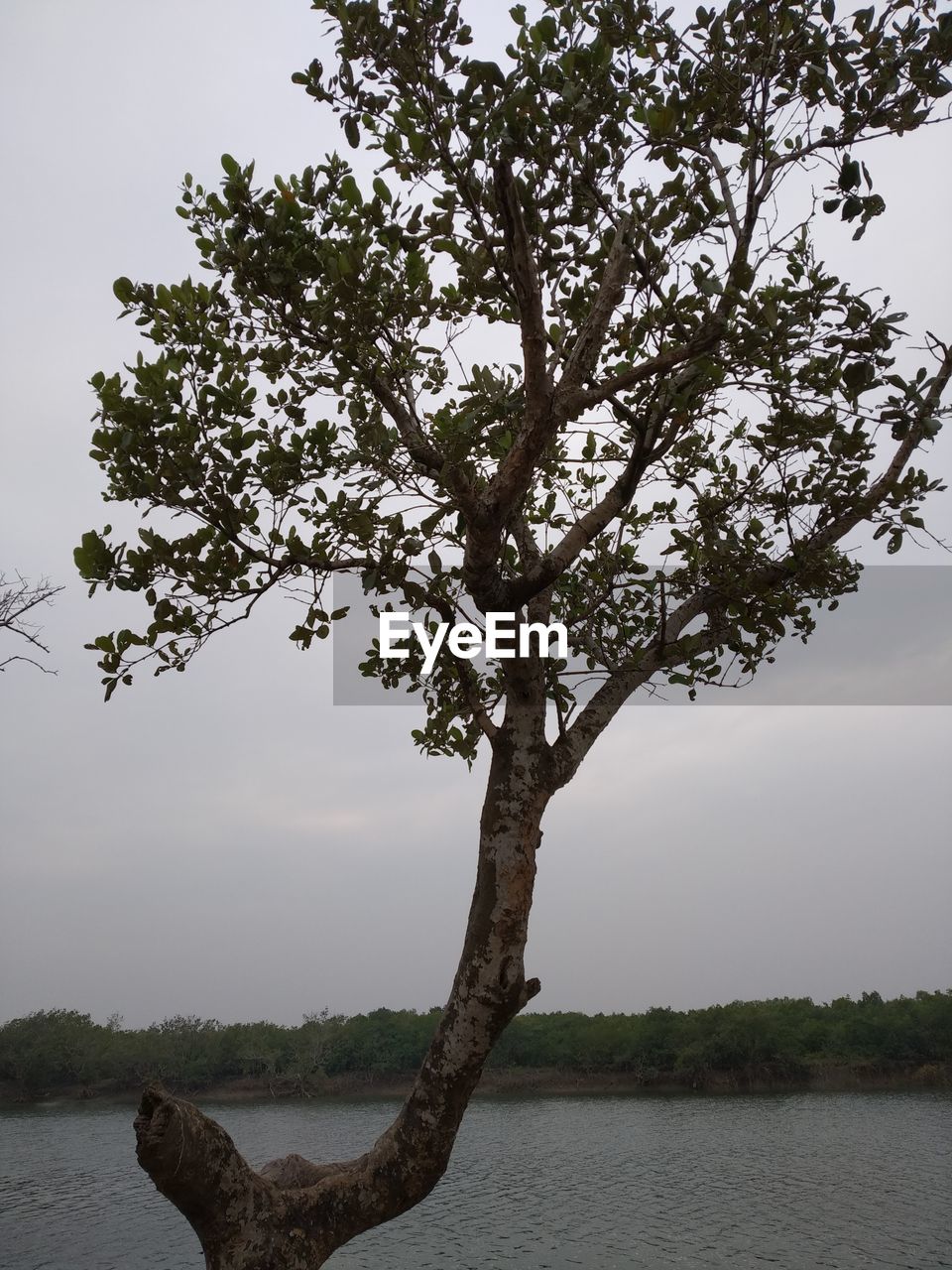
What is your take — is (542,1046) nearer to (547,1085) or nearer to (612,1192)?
(547,1085)

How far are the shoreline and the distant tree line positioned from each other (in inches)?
3.7

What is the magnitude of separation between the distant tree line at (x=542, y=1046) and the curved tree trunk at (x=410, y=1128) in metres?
23.3

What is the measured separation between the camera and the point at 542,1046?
94.7 ft

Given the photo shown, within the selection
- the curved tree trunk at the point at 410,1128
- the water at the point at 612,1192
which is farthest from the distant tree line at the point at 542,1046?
the curved tree trunk at the point at 410,1128

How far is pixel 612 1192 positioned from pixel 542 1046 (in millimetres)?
14320

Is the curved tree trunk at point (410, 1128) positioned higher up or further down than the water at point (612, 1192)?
higher up

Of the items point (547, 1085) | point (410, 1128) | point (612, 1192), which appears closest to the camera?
point (410, 1128)

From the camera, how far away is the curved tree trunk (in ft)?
14.4

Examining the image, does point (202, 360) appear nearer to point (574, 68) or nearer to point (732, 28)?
point (574, 68)

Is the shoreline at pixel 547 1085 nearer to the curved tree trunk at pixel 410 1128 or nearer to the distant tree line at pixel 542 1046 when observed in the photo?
the distant tree line at pixel 542 1046

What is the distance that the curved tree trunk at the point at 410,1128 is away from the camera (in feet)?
14.4

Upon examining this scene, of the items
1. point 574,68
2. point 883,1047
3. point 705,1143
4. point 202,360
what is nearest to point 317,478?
point 202,360

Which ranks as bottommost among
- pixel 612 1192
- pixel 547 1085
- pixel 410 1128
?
pixel 547 1085

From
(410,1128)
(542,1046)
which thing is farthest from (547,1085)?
(410,1128)
